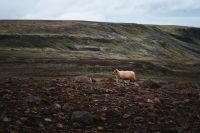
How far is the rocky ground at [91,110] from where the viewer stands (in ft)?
36.5

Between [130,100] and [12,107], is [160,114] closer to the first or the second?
[130,100]

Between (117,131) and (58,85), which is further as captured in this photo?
(58,85)

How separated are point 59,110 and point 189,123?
4.41 metres

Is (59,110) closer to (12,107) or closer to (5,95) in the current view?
(12,107)

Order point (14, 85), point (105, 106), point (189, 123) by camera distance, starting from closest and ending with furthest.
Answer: point (189, 123) → point (105, 106) → point (14, 85)

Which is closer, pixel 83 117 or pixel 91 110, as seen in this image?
pixel 83 117

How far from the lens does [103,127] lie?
11.3m

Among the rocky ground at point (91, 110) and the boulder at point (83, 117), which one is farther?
the boulder at point (83, 117)

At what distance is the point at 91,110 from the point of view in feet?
A: 41.5

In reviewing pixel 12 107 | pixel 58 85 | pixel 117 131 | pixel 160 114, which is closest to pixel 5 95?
pixel 12 107

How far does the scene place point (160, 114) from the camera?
12.9 meters

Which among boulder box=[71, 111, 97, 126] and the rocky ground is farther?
boulder box=[71, 111, 97, 126]

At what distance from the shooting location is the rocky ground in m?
11.1

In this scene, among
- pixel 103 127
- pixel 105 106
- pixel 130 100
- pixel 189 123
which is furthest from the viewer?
pixel 130 100
